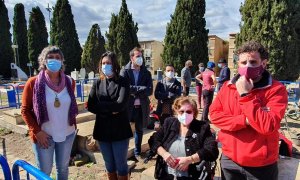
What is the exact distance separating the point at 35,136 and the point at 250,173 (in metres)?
2.23

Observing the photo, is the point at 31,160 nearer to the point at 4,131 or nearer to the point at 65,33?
the point at 4,131

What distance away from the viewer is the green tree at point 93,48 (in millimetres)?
27828

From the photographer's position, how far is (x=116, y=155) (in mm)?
3234

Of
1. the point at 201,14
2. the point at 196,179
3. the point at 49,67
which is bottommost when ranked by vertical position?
the point at 196,179

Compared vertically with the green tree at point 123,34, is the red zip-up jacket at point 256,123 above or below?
below

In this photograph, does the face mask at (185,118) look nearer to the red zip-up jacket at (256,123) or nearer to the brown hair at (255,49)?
the red zip-up jacket at (256,123)

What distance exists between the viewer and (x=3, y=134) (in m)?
7.01

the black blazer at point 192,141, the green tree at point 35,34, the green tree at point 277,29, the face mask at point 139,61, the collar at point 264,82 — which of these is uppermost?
the green tree at point 35,34

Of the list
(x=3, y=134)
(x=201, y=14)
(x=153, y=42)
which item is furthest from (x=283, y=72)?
(x=153, y=42)

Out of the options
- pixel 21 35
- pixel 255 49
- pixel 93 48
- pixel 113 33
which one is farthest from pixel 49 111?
pixel 21 35

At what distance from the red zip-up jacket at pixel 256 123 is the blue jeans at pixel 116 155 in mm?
1388

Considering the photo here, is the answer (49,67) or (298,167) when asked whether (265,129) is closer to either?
(298,167)

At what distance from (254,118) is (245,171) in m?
0.51

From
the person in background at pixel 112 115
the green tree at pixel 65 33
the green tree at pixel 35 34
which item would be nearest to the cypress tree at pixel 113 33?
the green tree at pixel 65 33
